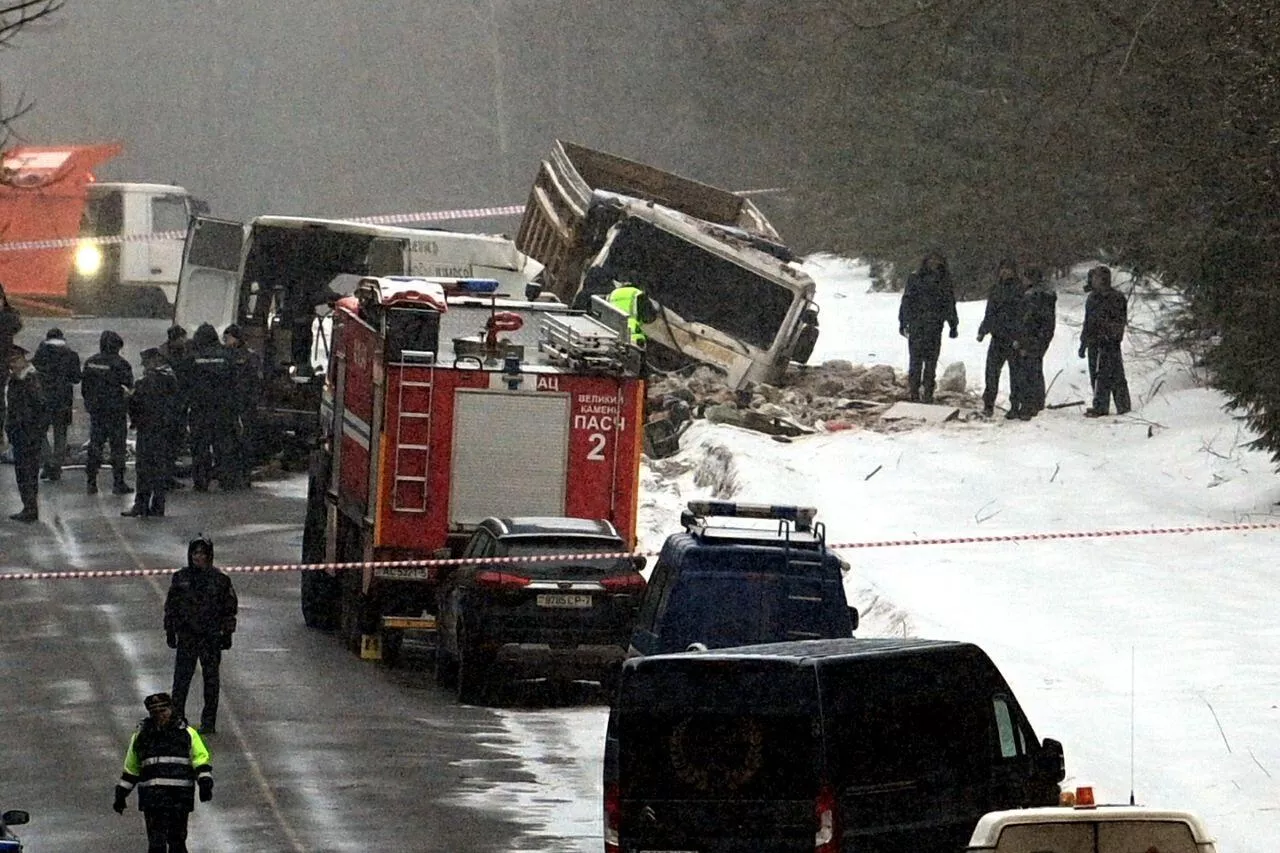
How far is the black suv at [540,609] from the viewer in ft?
59.0

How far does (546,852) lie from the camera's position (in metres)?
13.4

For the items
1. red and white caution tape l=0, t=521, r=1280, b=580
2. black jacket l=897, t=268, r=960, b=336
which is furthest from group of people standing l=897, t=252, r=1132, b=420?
red and white caution tape l=0, t=521, r=1280, b=580

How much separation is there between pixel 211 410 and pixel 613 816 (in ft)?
62.1

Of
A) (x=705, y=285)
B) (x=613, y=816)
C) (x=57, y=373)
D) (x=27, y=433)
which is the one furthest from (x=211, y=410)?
(x=613, y=816)

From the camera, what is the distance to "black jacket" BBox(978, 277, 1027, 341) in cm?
2838

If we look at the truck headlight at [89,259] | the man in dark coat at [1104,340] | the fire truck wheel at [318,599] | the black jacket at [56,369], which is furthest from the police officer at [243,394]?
the truck headlight at [89,259]

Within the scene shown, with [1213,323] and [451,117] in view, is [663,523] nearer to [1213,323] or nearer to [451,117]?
[1213,323]

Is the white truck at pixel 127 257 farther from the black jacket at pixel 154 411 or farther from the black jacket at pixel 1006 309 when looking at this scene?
the black jacket at pixel 1006 309

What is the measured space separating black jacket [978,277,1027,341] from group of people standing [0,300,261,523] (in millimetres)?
8899

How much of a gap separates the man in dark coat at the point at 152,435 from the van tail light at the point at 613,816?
16.7 meters

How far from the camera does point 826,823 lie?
10289mm

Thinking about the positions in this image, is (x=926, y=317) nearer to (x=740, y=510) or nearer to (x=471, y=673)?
(x=471, y=673)

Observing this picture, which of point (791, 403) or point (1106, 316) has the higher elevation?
point (1106, 316)

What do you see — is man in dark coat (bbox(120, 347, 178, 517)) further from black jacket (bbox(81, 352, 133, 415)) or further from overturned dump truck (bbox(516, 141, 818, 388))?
overturned dump truck (bbox(516, 141, 818, 388))
